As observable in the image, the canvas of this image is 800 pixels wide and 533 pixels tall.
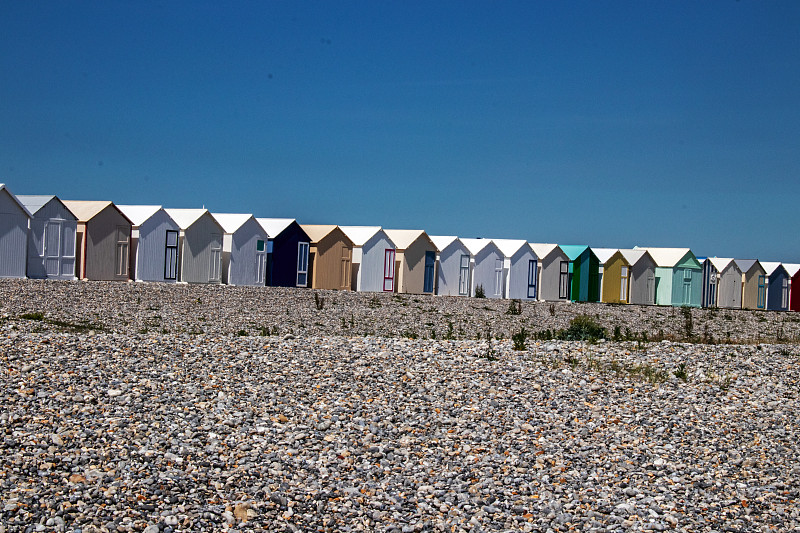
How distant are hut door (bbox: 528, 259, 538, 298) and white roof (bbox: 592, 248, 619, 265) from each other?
445 cm

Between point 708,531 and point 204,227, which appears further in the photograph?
point 204,227

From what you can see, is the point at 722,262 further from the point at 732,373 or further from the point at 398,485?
the point at 398,485

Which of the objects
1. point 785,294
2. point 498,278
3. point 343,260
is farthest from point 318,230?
point 785,294

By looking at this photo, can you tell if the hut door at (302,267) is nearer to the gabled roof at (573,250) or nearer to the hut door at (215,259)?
the hut door at (215,259)

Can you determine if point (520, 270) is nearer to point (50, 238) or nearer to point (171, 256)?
point (171, 256)

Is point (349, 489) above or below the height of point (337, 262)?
below

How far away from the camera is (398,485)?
357 inches

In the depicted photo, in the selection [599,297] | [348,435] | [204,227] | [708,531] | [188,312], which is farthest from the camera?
[599,297]

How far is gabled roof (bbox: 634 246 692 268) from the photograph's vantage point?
48.6m

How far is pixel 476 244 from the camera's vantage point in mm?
43250

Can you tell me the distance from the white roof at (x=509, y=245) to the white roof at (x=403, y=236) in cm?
515

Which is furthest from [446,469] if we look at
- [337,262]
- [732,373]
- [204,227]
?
[337,262]

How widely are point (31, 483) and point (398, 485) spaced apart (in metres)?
3.84

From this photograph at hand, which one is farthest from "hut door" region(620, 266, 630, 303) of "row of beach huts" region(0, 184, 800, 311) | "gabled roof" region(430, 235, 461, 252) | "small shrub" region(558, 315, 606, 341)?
"small shrub" region(558, 315, 606, 341)
